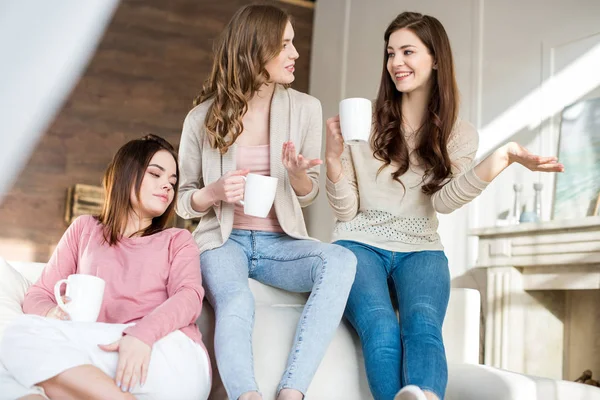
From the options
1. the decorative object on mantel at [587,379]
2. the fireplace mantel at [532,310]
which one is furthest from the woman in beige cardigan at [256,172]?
the decorative object on mantel at [587,379]

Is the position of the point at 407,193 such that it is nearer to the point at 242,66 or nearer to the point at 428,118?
the point at 428,118

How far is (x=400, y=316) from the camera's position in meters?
1.53

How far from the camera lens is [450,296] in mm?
1749

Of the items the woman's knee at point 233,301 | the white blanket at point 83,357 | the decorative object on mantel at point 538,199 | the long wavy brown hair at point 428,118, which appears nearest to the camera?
the white blanket at point 83,357

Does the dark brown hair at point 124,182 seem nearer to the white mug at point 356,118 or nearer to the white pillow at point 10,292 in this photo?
the white pillow at point 10,292

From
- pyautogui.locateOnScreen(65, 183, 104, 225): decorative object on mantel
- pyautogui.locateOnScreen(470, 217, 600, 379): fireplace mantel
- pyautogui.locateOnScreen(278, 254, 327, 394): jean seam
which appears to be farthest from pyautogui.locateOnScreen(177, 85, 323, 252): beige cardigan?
pyautogui.locateOnScreen(65, 183, 104, 225): decorative object on mantel

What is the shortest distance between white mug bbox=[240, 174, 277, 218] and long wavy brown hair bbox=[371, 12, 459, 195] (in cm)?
47

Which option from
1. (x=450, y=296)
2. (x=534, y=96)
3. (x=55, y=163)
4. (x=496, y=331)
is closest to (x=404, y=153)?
(x=450, y=296)

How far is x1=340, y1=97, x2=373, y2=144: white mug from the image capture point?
1.47 metres

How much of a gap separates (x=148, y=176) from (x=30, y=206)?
2.86 metres

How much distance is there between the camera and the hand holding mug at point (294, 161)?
1.56 m

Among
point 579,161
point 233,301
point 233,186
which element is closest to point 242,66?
point 233,186

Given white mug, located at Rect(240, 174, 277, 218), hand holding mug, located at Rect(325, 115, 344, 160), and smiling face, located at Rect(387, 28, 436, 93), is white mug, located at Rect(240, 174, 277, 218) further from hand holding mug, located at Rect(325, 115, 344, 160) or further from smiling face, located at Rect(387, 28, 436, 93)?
smiling face, located at Rect(387, 28, 436, 93)

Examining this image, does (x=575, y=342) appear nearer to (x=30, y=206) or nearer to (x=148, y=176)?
(x=148, y=176)
